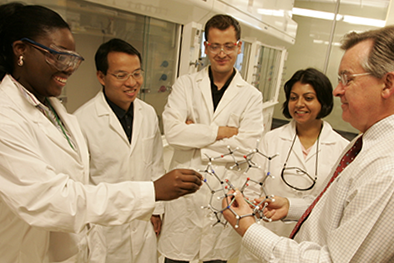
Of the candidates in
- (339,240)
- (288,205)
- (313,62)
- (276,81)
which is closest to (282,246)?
(339,240)

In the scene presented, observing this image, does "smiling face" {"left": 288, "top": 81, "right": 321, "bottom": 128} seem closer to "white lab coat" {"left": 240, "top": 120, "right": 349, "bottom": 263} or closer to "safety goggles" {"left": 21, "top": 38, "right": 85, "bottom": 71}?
"white lab coat" {"left": 240, "top": 120, "right": 349, "bottom": 263}

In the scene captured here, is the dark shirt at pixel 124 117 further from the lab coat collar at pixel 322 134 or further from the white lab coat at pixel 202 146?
the lab coat collar at pixel 322 134

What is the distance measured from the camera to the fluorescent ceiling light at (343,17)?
5.71 m

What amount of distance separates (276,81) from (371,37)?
4848 millimetres

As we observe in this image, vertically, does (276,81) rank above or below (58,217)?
above

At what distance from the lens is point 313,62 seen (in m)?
6.29

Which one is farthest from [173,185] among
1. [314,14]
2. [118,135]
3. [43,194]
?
[314,14]

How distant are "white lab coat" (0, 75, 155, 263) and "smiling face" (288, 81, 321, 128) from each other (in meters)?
1.13

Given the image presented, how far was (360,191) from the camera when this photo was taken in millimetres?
832

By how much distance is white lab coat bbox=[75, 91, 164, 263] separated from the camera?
1537mm

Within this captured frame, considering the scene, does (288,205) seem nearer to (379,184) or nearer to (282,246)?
(282,246)

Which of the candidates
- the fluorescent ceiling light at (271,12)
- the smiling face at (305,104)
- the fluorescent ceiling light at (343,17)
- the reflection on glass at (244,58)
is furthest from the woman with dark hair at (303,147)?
the fluorescent ceiling light at (343,17)

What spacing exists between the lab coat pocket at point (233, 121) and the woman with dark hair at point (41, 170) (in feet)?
2.81

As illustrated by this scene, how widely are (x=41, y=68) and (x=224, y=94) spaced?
1235 mm
